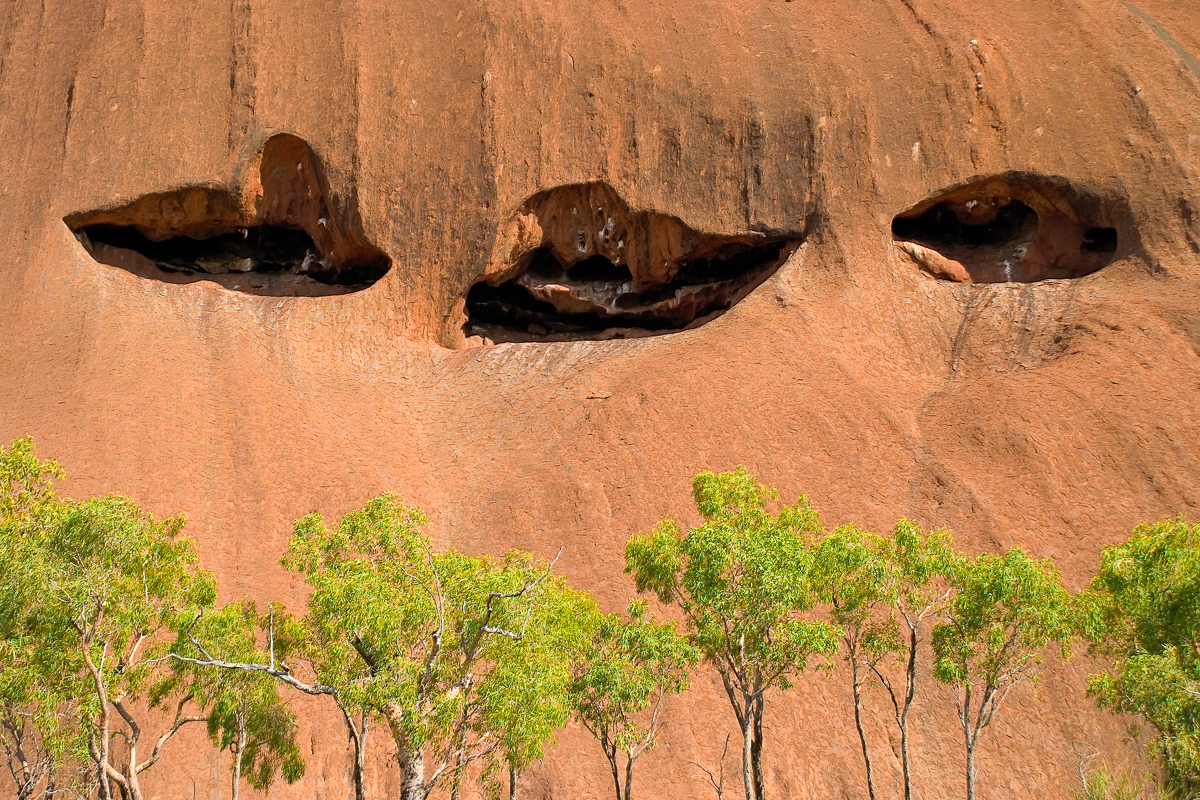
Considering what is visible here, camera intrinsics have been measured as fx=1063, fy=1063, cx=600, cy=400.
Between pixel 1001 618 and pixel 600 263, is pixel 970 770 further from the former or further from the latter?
pixel 600 263

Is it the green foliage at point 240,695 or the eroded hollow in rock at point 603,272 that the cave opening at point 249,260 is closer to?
the eroded hollow in rock at point 603,272

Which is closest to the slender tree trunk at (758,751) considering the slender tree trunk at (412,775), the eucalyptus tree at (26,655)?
the slender tree trunk at (412,775)

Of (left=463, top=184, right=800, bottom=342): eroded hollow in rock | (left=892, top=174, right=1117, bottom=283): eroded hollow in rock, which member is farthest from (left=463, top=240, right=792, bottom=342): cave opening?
(left=892, top=174, right=1117, bottom=283): eroded hollow in rock

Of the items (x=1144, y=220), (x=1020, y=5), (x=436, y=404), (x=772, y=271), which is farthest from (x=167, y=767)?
(x=1020, y=5)

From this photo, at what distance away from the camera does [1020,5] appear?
33719 millimetres

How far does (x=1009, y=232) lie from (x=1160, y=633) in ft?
65.7

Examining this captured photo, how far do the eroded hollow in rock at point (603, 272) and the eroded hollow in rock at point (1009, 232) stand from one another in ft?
13.7

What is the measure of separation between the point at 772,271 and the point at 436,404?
34.7 feet

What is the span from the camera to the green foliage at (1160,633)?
43.1ft

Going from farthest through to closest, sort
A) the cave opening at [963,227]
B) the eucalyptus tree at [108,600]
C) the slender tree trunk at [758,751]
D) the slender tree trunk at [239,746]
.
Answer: the cave opening at [963,227]
the slender tree trunk at [239,746]
the slender tree trunk at [758,751]
the eucalyptus tree at [108,600]

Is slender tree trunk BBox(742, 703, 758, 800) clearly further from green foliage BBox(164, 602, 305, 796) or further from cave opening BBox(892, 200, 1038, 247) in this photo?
cave opening BBox(892, 200, 1038, 247)

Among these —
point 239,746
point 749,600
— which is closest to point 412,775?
point 239,746

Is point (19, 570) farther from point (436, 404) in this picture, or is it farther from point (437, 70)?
point (437, 70)

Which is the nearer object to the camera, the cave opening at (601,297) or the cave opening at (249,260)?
the cave opening at (601,297)
